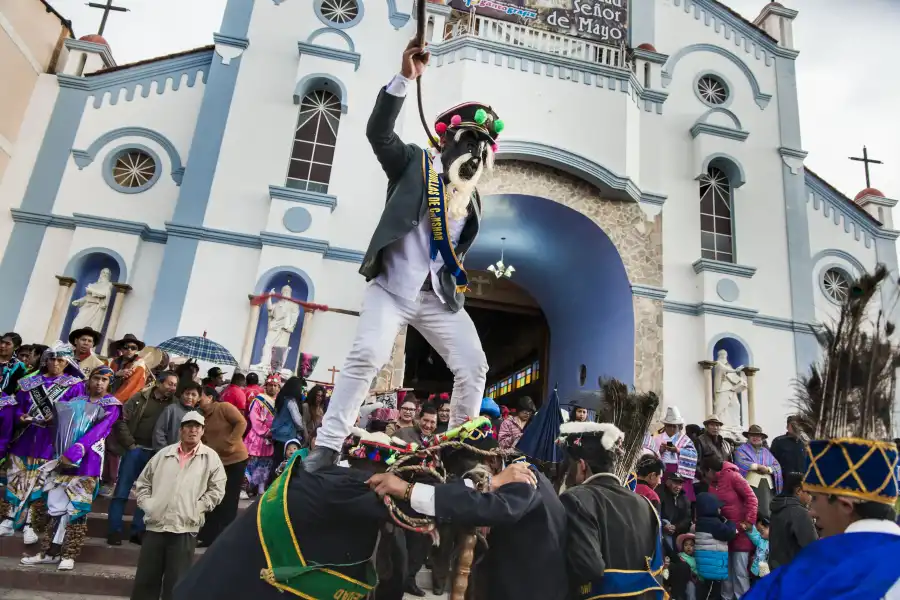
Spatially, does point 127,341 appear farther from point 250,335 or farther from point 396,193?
point 396,193

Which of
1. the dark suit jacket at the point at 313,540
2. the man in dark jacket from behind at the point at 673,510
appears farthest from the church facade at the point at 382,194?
the dark suit jacket at the point at 313,540

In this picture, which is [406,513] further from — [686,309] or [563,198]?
[686,309]

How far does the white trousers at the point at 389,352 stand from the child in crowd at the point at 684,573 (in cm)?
346

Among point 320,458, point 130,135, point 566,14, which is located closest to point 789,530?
point 320,458

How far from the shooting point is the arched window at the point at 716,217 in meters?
13.2

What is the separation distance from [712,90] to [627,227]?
466 centimetres

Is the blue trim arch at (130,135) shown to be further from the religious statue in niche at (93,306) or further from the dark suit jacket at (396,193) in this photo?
the dark suit jacket at (396,193)

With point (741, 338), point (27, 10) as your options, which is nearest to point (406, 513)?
point (741, 338)

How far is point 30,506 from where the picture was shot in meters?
5.10

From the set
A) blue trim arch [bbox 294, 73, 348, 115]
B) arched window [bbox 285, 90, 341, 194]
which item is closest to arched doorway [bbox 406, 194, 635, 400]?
arched window [bbox 285, 90, 341, 194]

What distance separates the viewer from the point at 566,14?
12.5m

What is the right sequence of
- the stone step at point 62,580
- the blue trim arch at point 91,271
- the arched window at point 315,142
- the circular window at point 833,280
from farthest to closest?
the circular window at point 833,280 < the arched window at point 315,142 < the blue trim arch at point 91,271 < the stone step at point 62,580

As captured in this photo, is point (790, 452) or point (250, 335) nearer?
point (790, 452)

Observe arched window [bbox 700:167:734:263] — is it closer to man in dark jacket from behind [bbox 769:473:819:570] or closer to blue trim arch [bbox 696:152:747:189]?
blue trim arch [bbox 696:152:747:189]
